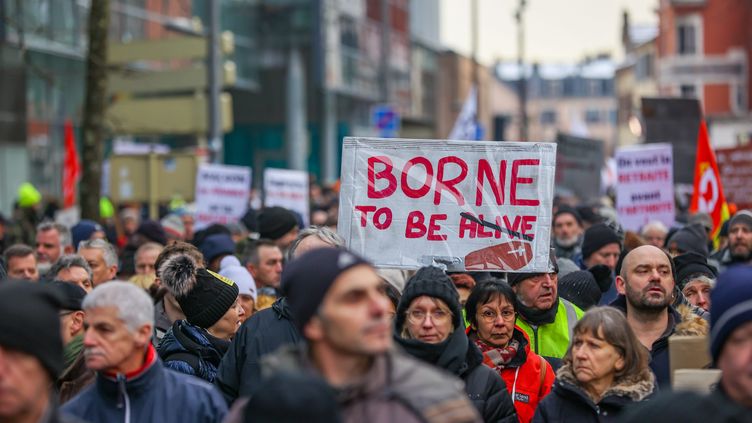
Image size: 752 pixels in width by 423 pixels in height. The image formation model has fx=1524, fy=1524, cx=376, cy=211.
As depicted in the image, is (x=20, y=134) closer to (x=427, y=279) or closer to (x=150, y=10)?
(x=150, y=10)

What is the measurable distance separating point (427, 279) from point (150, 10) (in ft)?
100

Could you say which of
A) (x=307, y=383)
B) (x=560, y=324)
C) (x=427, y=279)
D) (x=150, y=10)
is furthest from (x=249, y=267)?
(x=150, y=10)

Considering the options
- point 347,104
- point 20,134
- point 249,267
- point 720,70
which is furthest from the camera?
point 720,70

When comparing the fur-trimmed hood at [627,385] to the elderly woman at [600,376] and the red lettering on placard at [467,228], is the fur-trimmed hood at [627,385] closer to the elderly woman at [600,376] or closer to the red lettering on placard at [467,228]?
the elderly woman at [600,376]

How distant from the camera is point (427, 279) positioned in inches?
276

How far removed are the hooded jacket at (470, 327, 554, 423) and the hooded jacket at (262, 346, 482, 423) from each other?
324 cm

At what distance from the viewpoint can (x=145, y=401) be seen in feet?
→ 18.5

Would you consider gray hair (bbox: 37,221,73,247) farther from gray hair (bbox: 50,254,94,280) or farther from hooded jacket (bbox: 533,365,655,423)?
hooded jacket (bbox: 533,365,655,423)

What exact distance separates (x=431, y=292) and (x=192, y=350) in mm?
1434

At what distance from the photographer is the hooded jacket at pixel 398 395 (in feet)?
13.8

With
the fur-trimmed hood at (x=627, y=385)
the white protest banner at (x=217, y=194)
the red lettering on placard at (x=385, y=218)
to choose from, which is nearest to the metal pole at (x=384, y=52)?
the white protest banner at (x=217, y=194)

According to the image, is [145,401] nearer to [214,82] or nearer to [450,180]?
[450,180]

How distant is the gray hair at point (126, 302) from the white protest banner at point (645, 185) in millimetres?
10336

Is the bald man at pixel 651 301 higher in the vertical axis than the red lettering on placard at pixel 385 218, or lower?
lower
